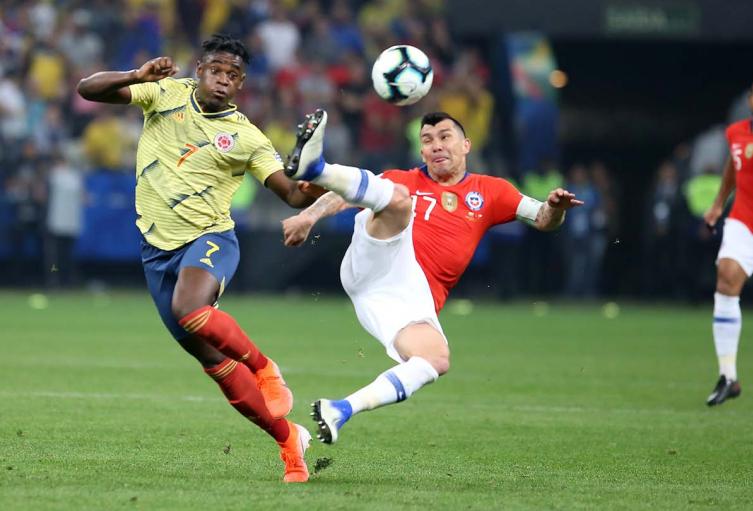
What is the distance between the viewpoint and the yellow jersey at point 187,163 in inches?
301

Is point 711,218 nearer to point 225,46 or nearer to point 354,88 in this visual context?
point 225,46

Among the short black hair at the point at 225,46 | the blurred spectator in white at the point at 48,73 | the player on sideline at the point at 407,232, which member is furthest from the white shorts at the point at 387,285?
the blurred spectator in white at the point at 48,73

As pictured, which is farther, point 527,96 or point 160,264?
point 527,96

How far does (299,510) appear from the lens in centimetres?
630

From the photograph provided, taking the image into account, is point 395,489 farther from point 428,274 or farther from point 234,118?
point 234,118

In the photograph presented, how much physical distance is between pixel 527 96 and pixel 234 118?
15577 millimetres

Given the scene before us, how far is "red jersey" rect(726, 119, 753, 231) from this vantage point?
11320 millimetres

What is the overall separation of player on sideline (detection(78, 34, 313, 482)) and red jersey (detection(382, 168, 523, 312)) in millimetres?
848

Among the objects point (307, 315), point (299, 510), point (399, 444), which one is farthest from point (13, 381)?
point (307, 315)

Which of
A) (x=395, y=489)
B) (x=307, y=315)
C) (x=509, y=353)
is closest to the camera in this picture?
(x=395, y=489)

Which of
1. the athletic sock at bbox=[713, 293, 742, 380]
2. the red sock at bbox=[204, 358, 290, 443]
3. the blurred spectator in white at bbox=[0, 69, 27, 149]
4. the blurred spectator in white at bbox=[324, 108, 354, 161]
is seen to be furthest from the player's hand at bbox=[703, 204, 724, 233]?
the blurred spectator in white at bbox=[0, 69, 27, 149]

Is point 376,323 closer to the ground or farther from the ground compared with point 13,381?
farther from the ground

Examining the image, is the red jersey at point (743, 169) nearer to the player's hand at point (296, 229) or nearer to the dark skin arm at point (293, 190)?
the dark skin arm at point (293, 190)

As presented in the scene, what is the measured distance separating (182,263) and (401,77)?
1.75m
